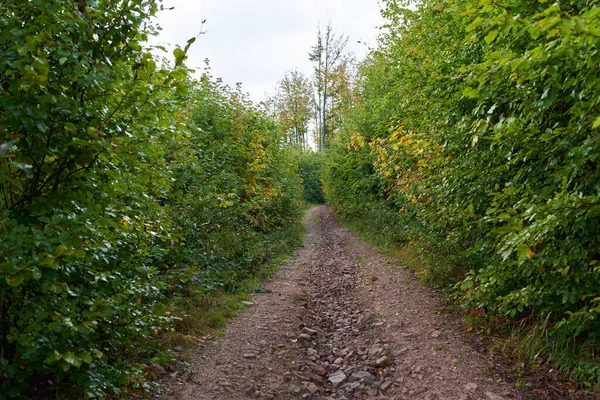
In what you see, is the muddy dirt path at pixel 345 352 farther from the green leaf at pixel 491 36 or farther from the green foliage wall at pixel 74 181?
the green leaf at pixel 491 36

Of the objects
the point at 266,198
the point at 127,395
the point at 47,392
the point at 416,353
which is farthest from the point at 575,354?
the point at 266,198

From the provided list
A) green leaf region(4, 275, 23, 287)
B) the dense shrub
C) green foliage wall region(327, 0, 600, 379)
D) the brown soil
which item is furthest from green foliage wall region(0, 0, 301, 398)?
the dense shrub

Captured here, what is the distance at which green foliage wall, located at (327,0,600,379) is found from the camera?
329cm

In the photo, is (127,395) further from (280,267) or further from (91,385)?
(280,267)

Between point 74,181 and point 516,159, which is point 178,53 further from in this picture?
point 516,159

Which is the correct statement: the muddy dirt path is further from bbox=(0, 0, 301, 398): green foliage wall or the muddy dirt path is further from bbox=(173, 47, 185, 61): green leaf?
bbox=(173, 47, 185, 61): green leaf

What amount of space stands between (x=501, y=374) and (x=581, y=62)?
3.56m

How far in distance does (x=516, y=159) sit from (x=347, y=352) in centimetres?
373

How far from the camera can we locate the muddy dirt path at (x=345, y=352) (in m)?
4.79

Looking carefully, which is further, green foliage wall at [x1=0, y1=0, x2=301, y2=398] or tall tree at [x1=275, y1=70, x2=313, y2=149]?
tall tree at [x1=275, y1=70, x2=313, y2=149]

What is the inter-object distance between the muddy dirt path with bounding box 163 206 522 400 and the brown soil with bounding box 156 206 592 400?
13 mm

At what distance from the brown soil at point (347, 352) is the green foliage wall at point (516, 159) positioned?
823 mm

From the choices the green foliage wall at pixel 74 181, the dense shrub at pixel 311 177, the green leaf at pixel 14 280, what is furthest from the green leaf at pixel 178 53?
the dense shrub at pixel 311 177

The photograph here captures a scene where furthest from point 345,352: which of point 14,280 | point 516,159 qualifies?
point 14,280
